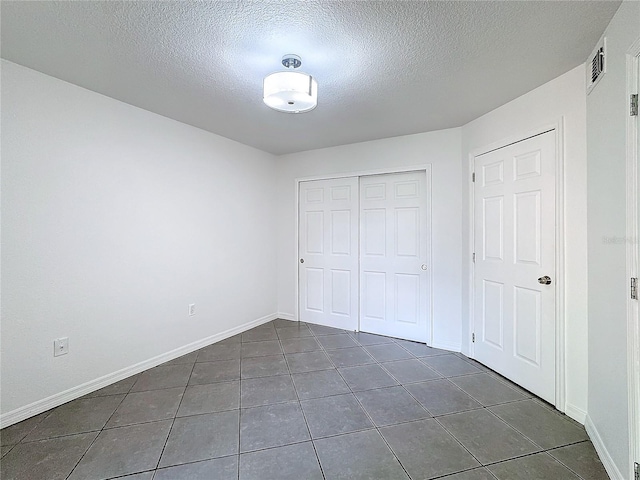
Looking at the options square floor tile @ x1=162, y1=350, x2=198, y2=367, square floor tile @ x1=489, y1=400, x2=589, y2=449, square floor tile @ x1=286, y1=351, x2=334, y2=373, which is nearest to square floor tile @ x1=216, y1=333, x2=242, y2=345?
square floor tile @ x1=162, y1=350, x2=198, y2=367

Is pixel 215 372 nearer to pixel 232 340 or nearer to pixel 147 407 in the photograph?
pixel 147 407

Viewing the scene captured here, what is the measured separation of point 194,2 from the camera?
150 cm

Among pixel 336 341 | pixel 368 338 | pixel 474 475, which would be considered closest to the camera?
pixel 474 475

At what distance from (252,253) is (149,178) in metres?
1.64

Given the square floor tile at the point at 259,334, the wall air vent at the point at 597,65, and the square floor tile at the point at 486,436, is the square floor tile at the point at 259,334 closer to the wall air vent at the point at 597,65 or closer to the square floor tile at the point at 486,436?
the square floor tile at the point at 486,436

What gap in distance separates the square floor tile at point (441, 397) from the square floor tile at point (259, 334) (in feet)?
6.04

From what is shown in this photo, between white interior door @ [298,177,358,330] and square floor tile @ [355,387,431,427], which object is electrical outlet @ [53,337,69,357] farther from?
white interior door @ [298,177,358,330]

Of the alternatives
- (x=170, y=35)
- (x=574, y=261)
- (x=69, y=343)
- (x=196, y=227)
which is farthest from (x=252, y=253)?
(x=574, y=261)

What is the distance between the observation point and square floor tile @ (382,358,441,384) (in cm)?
268

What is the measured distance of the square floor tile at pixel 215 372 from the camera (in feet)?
8.73

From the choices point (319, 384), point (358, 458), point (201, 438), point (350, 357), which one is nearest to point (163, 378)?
point (201, 438)

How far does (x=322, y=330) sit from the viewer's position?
4020 millimetres

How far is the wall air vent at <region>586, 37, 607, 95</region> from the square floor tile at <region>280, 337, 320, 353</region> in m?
3.17

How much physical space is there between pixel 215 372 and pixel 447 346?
2451 mm
